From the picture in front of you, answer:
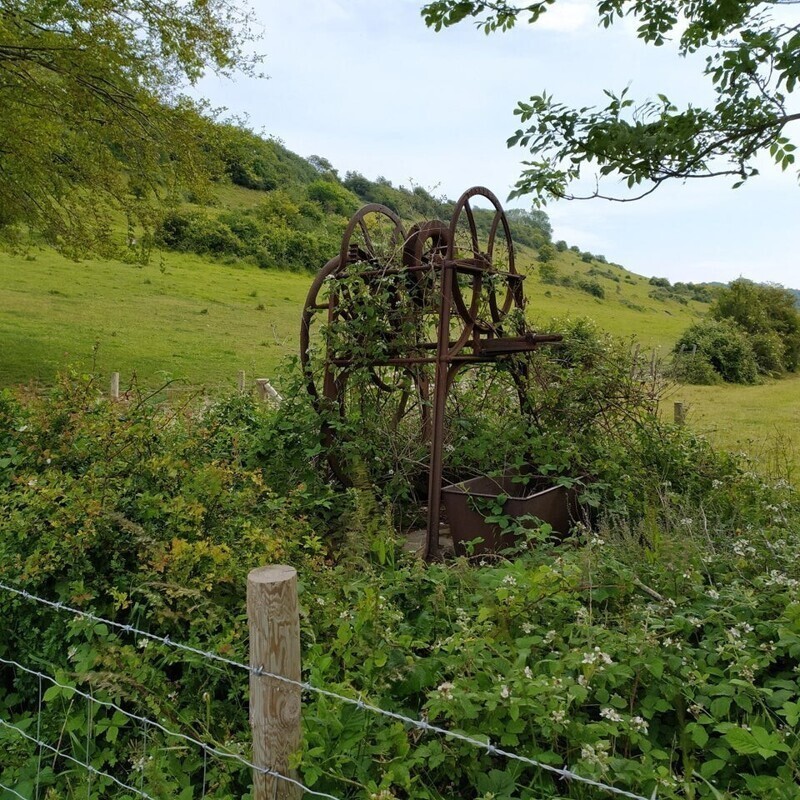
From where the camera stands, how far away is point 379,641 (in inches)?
113

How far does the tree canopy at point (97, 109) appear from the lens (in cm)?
1156

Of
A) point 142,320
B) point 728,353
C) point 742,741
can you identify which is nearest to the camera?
point 742,741

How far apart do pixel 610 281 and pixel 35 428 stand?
64.9 m

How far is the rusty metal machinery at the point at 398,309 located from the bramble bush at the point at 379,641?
1.42 metres

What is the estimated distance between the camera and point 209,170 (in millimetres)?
13617

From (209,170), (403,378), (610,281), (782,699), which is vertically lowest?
(782,699)

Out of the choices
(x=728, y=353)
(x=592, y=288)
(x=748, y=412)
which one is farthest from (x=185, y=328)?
(x=592, y=288)

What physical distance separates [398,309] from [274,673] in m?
4.21

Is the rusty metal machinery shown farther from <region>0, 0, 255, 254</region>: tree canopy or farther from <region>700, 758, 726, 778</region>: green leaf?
<region>0, 0, 255, 254</region>: tree canopy

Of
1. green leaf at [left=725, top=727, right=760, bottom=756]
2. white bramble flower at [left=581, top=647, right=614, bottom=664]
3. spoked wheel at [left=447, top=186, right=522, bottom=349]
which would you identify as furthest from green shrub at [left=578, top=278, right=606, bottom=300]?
green leaf at [left=725, top=727, right=760, bottom=756]

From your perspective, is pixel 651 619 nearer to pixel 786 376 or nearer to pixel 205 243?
pixel 786 376

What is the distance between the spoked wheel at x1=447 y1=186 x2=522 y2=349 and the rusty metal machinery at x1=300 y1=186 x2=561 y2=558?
0.01 metres

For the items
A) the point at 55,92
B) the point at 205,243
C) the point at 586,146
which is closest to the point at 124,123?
the point at 55,92

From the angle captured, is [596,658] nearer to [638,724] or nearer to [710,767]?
[638,724]
